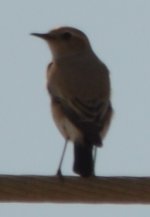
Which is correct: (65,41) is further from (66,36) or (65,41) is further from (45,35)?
(45,35)

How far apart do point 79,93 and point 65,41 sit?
191cm

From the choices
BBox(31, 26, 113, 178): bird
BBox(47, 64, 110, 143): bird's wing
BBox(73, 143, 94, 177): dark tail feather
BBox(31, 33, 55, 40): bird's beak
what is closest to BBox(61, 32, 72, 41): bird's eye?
BBox(31, 26, 113, 178): bird

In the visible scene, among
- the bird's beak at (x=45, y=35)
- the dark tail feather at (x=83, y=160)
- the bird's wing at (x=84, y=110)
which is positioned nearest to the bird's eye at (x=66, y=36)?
the bird's beak at (x=45, y=35)

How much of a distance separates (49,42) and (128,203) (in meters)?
4.72

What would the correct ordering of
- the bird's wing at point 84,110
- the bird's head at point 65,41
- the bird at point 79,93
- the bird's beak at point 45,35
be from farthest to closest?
the bird's head at point 65,41, the bird's beak at point 45,35, the bird at point 79,93, the bird's wing at point 84,110

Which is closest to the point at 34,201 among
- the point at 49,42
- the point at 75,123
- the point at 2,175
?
the point at 2,175

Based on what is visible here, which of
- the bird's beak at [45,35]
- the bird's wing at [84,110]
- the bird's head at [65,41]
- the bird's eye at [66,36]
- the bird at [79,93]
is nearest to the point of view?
the bird's wing at [84,110]

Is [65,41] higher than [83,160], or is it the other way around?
[65,41]

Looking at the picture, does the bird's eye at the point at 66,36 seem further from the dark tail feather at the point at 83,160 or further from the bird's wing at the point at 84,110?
the dark tail feather at the point at 83,160

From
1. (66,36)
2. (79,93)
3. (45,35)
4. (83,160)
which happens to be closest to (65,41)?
(66,36)

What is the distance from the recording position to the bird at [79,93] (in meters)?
8.62

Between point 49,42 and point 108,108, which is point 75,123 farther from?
point 49,42

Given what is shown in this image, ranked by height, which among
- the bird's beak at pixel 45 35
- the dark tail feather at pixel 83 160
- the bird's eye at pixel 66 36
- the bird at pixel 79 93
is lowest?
the dark tail feather at pixel 83 160

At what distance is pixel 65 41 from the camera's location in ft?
36.3
